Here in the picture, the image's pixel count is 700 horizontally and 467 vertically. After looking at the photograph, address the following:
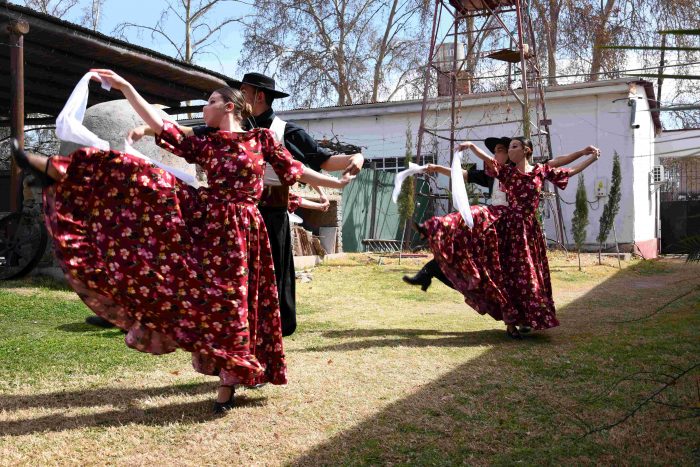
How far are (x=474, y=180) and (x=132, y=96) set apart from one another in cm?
397

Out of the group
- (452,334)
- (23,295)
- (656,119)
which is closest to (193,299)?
(452,334)

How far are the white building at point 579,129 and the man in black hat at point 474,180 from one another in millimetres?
11111

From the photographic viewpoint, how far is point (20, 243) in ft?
29.6

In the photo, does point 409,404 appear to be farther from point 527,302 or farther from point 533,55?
point 533,55

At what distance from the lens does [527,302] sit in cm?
636

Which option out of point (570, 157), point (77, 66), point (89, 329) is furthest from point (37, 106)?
point (570, 157)

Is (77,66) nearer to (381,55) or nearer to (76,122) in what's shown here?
(76,122)

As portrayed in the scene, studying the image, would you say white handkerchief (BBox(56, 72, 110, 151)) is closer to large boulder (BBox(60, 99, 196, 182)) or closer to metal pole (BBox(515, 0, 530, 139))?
large boulder (BBox(60, 99, 196, 182))

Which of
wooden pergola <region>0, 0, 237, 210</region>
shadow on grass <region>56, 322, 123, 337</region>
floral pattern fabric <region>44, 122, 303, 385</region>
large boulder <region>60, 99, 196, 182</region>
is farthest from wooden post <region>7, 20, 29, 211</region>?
floral pattern fabric <region>44, 122, 303, 385</region>

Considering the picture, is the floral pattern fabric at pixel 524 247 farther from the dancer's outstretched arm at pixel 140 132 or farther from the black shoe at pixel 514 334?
the dancer's outstretched arm at pixel 140 132

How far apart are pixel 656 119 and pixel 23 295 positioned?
2053 centimetres

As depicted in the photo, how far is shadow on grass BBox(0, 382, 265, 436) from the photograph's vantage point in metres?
3.77

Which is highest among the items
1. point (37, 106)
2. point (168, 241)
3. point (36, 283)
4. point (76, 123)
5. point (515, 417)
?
point (37, 106)

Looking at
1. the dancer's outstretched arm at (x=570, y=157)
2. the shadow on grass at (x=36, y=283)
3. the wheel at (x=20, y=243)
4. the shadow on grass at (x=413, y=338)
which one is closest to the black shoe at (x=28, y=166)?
the shadow on grass at (x=413, y=338)
